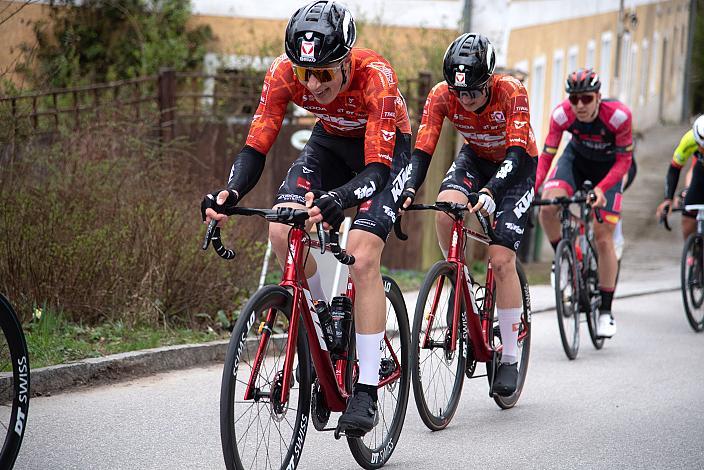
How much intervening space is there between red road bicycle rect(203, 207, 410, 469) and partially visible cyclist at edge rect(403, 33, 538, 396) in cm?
142

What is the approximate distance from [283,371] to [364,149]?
129cm

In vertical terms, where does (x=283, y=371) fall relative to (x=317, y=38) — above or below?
below

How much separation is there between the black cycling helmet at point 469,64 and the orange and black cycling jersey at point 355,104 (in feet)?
2.99

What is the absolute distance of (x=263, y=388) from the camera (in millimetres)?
4926

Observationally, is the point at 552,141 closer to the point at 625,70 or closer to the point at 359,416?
the point at 359,416

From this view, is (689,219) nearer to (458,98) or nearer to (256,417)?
(458,98)

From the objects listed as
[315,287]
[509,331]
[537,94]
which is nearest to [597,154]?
[509,331]

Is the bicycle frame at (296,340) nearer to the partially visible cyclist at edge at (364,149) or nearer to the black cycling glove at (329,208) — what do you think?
the partially visible cyclist at edge at (364,149)

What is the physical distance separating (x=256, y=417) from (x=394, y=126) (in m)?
1.55

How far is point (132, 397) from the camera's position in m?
7.14

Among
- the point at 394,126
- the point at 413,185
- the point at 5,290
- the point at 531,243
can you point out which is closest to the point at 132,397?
the point at 5,290

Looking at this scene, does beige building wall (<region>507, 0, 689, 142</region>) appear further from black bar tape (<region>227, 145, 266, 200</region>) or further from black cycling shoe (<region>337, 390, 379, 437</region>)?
black cycling shoe (<region>337, 390, 379, 437</region>)

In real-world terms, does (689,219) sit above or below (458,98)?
below

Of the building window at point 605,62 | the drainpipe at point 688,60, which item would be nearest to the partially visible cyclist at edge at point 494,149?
the building window at point 605,62
